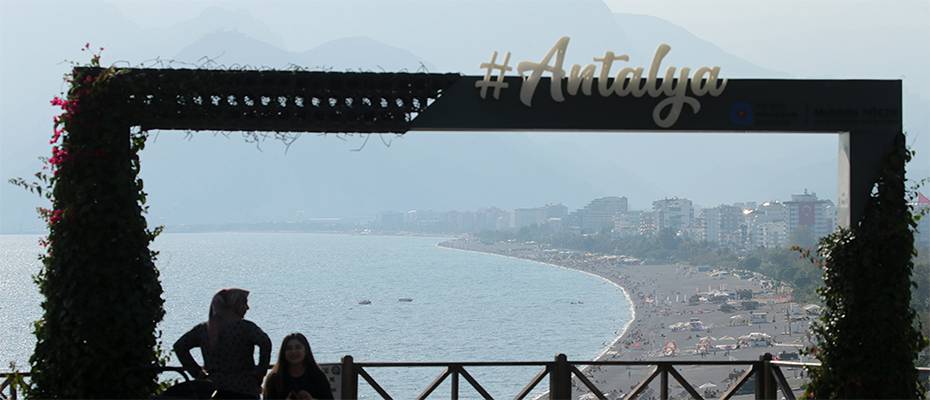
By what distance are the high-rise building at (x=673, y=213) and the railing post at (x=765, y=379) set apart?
109 m

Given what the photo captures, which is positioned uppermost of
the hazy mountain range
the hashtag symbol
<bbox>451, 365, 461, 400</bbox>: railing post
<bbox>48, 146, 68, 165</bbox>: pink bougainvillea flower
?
the hazy mountain range

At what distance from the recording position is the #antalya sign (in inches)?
318

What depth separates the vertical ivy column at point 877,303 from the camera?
7977 mm

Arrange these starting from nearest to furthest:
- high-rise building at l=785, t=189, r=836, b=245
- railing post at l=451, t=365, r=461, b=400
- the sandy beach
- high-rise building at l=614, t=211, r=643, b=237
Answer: railing post at l=451, t=365, r=461, b=400 < the sandy beach < high-rise building at l=785, t=189, r=836, b=245 < high-rise building at l=614, t=211, r=643, b=237

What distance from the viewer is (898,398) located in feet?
26.3

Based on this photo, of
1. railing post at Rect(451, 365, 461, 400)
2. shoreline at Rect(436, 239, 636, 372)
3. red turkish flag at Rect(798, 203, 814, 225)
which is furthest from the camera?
red turkish flag at Rect(798, 203, 814, 225)

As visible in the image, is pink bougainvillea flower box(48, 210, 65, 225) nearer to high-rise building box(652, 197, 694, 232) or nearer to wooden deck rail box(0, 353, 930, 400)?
wooden deck rail box(0, 353, 930, 400)

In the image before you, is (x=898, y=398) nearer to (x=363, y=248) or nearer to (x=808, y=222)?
(x=808, y=222)

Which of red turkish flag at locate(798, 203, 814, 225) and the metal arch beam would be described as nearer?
the metal arch beam

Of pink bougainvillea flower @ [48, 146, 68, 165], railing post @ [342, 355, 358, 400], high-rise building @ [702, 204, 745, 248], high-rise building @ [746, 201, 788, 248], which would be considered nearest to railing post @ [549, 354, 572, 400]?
railing post @ [342, 355, 358, 400]

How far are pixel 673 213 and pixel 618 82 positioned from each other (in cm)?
11388

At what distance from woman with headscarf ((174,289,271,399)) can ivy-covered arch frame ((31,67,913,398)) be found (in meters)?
1.22

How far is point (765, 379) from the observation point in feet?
30.7

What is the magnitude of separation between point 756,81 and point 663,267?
11056 centimetres
